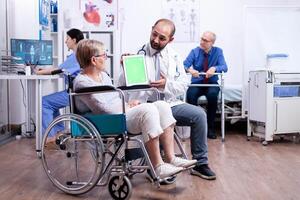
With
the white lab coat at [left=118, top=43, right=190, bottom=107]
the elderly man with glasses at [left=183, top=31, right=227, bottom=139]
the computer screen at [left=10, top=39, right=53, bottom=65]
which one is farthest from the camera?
the elderly man with glasses at [left=183, top=31, right=227, bottom=139]

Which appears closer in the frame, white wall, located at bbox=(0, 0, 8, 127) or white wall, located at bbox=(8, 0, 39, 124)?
white wall, located at bbox=(0, 0, 8, 127)

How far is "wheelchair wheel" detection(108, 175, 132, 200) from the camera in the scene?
80.7 inches

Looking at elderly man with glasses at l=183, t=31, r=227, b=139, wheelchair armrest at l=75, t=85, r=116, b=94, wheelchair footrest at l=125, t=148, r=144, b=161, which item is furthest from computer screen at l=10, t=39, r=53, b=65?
wheelchair footrest at l=125, t=148, r=144, b=161

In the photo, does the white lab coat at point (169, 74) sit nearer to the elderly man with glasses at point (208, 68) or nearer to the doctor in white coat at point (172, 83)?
the doctor in white coat at point (172, 83)

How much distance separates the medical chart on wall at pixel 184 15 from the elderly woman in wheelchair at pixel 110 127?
2.89 meters

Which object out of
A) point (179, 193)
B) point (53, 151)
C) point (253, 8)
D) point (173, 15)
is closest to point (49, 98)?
point (53, 151)

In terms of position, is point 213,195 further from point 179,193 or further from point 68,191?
point 68,191

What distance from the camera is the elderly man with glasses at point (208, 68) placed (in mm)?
4238

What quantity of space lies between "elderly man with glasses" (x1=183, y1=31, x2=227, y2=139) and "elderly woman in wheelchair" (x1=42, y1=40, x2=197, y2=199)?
6.70 feet

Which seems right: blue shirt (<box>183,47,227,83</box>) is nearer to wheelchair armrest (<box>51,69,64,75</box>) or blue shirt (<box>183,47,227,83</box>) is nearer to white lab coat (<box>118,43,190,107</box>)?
wheelchair armrest (<box>51,69,64,75</box>)

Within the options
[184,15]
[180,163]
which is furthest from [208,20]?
[180,163]

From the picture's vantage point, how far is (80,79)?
2.16 m

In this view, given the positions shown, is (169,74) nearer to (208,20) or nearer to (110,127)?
(110,127)

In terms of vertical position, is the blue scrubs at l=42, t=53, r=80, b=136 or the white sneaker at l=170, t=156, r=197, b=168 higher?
the blue scrubs at l=42, t=53, r=80, b=136
